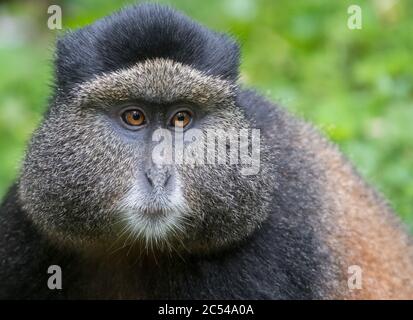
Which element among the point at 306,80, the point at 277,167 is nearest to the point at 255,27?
the point at 306,80

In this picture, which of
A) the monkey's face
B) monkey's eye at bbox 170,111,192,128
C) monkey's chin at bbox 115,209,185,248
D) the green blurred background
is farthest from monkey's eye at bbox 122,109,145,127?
the green blurred background

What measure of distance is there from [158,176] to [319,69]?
5.25m

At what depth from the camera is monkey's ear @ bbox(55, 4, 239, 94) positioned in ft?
17.4

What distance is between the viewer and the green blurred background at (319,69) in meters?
8.23

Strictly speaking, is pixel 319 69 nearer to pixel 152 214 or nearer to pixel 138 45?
pixel 138 45

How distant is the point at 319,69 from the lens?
32.9ft

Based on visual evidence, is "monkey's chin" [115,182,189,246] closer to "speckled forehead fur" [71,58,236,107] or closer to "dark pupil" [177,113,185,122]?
"dark pupil" [177,113,185,122]

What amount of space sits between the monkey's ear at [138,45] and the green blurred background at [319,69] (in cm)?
269

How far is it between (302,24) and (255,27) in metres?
0.54

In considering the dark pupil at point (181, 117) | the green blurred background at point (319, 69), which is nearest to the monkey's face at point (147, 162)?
the dark pupil at point (181, 117)

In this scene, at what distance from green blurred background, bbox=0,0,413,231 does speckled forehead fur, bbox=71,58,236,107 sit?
281 centimetres

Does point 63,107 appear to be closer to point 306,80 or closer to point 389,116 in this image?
point 389,116

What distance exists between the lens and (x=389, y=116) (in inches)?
335

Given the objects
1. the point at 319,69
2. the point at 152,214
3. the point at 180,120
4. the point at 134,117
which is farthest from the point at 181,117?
the point at 319,69
